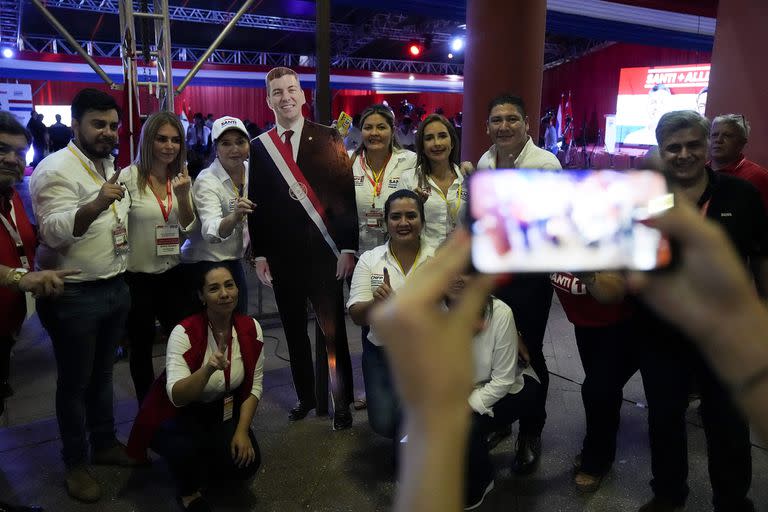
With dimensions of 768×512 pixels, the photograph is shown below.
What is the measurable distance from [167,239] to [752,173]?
10.6 ft

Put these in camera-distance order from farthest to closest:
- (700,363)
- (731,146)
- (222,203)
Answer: (731,146), (222,203), (700,363)

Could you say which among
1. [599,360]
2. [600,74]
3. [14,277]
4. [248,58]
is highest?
[248,58]

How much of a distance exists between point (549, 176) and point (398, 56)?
69.5 feet

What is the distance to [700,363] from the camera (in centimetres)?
202

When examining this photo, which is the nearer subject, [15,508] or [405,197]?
[15,508]

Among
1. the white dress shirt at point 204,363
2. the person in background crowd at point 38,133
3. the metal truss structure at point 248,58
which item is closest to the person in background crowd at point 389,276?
the white dress shirt at point 204,363

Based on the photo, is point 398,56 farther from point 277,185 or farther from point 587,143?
point 277,185

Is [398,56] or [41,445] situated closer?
[41,445]

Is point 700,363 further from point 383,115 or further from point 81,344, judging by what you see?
point 81,344

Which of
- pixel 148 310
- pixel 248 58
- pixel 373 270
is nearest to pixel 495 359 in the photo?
pixel 373 270

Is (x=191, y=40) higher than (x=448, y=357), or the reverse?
(x=191, y=40)

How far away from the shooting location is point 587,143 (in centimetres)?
1591

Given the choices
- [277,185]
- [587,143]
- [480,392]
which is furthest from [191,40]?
[480,392]

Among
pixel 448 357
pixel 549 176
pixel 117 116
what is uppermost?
pixel 117 116
